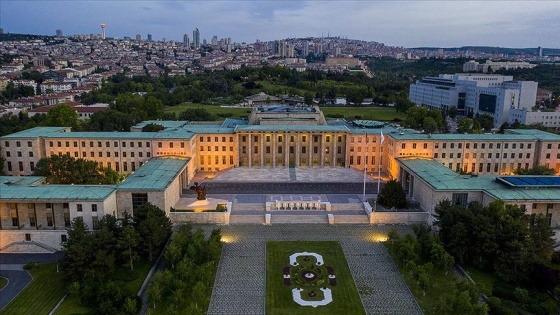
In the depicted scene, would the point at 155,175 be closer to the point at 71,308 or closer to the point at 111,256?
the point at 111,256

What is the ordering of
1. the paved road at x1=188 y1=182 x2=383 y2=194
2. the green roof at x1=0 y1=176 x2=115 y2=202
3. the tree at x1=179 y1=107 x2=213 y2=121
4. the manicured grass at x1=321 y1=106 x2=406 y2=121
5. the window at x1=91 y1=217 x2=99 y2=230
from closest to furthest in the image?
the green roof at x1=0 y1=176 x2=115 y2=202 → the window at x1=91 y1=217 x2=99 y2=230 → the paved road at x1=188 y1=182 x2=383 y2=194 → the tree at x1=179 y1=107 x2=213 y2=121 → the manicured grass at x1=321 y1=106 x2=406 y2=121

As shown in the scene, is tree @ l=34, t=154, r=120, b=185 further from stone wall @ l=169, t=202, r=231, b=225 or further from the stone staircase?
stone wall @ l=169, t=202, r=231, b=225

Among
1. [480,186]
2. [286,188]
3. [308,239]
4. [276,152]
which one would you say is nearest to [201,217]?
[308,239]

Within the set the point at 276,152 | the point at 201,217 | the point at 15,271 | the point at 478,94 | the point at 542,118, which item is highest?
the point at 478,94

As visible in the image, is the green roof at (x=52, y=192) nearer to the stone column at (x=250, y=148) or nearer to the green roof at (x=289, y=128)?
the stone column at (x=250, y=148)

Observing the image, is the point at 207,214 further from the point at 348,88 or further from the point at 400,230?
the point at 348,88

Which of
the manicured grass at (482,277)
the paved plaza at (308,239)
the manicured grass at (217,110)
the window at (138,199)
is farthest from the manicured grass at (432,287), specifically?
the manicured grass at (217,110)

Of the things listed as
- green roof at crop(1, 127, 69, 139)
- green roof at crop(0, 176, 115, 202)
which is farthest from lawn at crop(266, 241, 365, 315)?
green roof at crop(1, 127, 69, 139)
